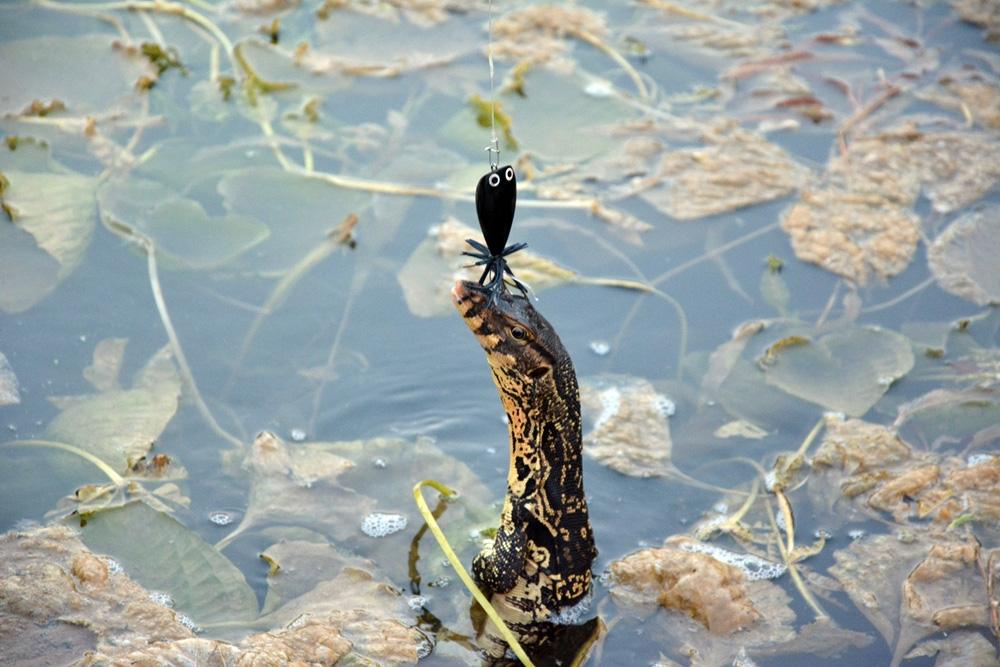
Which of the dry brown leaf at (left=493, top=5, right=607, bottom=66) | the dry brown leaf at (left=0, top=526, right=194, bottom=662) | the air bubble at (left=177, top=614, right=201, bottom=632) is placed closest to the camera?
the dry brown leaf at (left=0, top=526, right=194, bottom=662)

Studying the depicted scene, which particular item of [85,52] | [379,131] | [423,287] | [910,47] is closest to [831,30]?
[910,47]

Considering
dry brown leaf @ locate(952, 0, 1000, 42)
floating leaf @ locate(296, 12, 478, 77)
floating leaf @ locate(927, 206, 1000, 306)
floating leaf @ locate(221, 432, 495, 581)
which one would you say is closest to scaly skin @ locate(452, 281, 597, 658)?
floating leaf @ locate(221, 432, 495, 581)

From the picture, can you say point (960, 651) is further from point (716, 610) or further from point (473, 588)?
point (473, 588)

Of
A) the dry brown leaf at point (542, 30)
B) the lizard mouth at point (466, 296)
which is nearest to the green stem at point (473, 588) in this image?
the lizard mouth at point (466, 296)

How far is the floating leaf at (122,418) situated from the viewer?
445 centimetres

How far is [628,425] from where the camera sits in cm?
484

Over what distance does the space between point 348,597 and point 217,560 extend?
0.48 metres

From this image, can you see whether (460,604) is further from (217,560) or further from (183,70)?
(183,70)

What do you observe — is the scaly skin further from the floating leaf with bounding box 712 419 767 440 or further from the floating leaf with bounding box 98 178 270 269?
the floating leaf with bounding box 98 178 270 269

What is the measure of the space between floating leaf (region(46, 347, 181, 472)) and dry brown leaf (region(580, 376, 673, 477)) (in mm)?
1701

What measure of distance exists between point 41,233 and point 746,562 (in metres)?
3.46

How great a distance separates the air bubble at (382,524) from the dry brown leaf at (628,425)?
2.82 feet

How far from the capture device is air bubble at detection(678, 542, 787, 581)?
4.24 metres

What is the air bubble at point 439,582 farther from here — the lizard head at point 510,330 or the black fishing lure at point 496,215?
the black fishing lure at point 496,215
